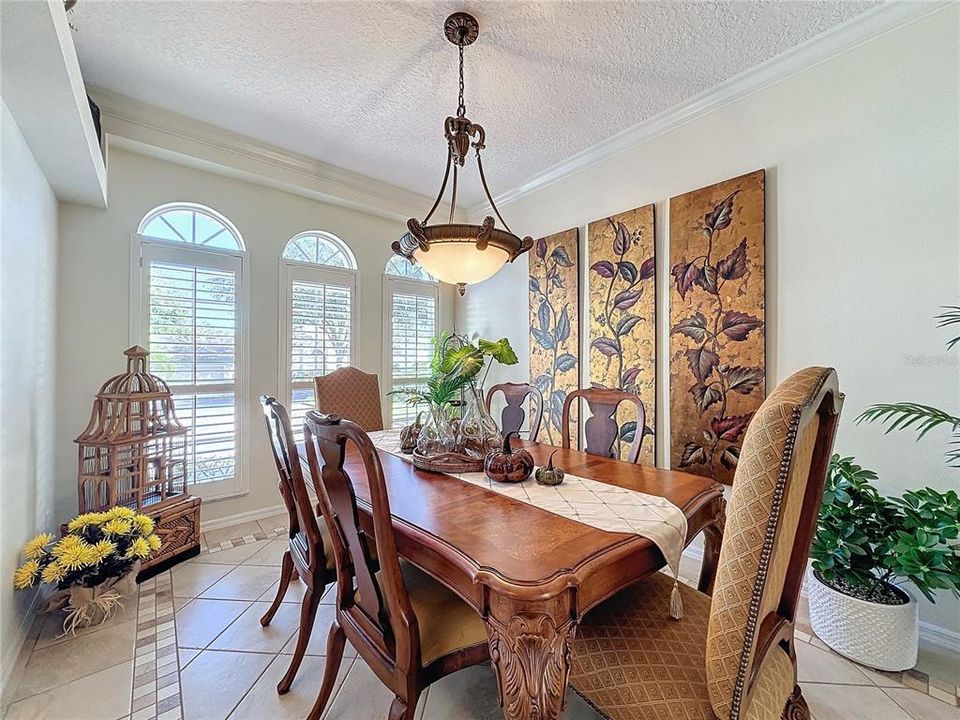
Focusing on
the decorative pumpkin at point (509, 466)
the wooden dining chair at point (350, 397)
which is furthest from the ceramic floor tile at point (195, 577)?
the decorative pumpkin at point (509, 466)

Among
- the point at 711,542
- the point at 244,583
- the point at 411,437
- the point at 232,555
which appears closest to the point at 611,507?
the point at 711,542

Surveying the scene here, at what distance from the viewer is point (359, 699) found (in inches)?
61.2

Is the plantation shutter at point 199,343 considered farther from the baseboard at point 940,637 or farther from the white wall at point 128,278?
the baseboard at point 940,637

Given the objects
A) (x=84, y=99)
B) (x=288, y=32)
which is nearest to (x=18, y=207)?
(x=84, y=99)

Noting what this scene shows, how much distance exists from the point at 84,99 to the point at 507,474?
250 centimetres

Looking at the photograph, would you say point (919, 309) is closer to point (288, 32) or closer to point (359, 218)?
point (288, 32)

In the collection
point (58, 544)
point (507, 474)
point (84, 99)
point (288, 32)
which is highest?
point (288, 32)

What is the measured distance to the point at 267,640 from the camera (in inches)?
73.7

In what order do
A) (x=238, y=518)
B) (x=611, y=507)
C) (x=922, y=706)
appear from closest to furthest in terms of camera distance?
1. (x=611, y=507)
2. (x=922, y=706)
3. (x=238, y=518)

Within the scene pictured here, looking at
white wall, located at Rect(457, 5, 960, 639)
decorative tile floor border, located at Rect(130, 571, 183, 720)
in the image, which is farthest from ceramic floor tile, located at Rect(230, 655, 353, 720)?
white wall, located at Rect(457, 5, 960, 639)

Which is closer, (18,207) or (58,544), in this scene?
(18,207)

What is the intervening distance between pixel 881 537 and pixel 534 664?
5.44 ft

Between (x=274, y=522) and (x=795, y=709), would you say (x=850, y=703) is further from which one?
(x=274, y=522)

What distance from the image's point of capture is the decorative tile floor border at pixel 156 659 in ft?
4.93
